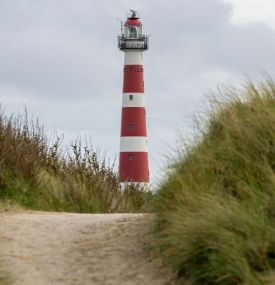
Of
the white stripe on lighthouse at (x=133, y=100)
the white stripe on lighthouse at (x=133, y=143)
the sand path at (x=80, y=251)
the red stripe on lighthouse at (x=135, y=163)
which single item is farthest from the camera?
the white stripe on lighthouse at (x=133, y=100)

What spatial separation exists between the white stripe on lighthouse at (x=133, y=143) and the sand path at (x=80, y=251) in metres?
24.2

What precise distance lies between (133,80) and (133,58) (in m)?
2.20

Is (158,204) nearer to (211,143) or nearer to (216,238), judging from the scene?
(211,143)

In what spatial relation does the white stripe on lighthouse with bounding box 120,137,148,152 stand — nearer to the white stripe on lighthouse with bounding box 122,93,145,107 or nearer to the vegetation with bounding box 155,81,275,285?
the white stripe on lighthouse with bounding box 122,93,145,107

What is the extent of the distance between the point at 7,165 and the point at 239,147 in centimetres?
496

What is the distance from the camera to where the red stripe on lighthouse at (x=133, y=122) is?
34.6m

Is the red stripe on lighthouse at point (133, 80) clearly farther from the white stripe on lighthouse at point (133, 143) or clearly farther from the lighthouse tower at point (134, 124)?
the white stripe on lighthouse at point (133, 143)

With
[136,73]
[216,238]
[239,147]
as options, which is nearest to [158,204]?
[239,147]

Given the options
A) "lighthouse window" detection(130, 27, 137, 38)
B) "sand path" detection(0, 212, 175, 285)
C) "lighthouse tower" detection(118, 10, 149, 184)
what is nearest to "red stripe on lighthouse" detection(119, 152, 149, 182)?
"lighthouse tower" detection(118, 10, 149, 184)

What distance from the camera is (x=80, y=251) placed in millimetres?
8555

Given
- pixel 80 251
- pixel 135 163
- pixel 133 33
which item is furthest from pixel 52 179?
pixel 133 33

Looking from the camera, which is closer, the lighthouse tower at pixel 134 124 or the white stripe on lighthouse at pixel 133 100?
the lighthouse tower at pixel 134 124

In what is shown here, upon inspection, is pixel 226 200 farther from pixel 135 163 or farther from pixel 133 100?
pixel 133 100

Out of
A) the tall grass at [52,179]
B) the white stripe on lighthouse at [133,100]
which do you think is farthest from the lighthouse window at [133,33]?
the tall grass at [52,179]
